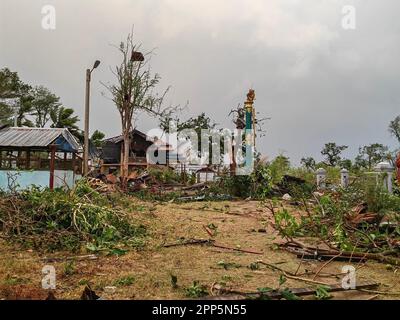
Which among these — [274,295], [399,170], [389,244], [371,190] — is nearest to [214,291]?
[274,295]

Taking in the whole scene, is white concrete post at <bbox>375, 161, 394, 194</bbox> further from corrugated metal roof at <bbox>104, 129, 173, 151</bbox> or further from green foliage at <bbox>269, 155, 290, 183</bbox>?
corrugated metal roof at <bbox>104, 129, 173, 151</bbox>

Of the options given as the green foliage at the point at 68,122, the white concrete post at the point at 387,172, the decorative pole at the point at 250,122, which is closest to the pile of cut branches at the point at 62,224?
the white concrete post at the point at 387,172

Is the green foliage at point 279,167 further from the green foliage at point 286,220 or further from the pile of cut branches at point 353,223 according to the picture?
the green foliage at point 286,220

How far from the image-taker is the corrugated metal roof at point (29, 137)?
1547cm

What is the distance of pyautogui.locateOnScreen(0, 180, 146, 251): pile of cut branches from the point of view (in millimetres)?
6316

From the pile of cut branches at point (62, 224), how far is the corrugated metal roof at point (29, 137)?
817 centimetres

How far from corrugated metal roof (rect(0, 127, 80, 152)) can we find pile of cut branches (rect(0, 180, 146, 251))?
8173 mm

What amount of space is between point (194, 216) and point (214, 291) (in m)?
6.16

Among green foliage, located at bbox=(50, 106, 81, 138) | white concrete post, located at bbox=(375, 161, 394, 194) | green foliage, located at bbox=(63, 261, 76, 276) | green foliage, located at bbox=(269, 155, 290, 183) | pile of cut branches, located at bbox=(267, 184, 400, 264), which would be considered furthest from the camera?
green foliage, located at bbox=(50, 106, 81, 138)

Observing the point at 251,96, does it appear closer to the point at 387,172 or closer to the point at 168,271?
the point at 387,172

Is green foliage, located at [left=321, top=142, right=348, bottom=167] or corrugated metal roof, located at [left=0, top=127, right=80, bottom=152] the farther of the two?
green foliage, located at [left=321, top=142, right=348, bottom=167]

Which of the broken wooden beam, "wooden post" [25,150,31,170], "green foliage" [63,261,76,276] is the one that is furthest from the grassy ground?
"wooden post" [25,150,31,170]

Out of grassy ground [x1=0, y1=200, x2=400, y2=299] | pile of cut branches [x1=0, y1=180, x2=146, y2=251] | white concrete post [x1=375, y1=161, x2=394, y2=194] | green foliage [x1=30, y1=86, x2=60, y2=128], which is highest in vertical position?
green foliage [x1=30, y1=86, x2=60, y2=128]

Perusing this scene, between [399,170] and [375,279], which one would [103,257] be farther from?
[399,170]
